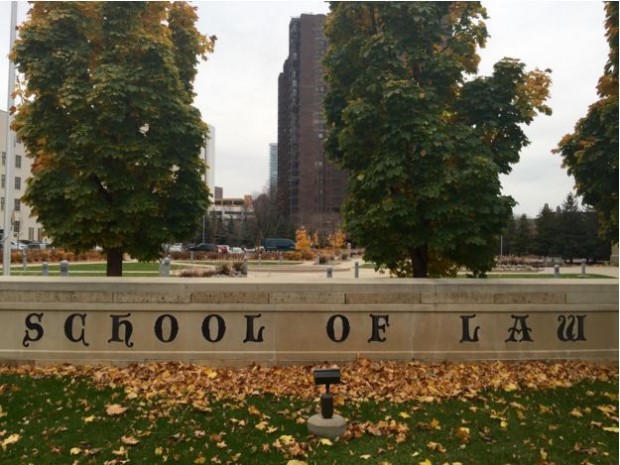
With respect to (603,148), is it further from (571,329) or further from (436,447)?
(436,447)

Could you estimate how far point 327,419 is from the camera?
4555mm

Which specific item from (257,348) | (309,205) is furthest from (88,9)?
(309,205)

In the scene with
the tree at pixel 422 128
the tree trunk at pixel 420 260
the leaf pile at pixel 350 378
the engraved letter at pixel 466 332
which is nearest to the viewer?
the leaf pile at pixel 350 378

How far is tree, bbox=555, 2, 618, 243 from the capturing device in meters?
7.34

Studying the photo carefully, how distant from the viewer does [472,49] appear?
877 centimetres

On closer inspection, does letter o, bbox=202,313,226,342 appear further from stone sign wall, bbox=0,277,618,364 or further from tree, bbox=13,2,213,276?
tree, bbox=13,2,213,276

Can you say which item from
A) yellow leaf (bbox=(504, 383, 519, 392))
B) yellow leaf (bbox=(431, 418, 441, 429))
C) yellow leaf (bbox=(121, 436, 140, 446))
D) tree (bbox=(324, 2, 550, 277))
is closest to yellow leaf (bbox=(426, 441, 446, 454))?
yellow leaf (bbox=(431, 418, 441, 429))

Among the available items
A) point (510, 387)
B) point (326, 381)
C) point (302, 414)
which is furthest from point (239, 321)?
point (510, 387)

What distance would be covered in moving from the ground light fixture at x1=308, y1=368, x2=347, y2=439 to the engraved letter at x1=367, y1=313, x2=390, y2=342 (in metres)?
2.12

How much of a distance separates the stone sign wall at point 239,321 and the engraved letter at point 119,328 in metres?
0.01

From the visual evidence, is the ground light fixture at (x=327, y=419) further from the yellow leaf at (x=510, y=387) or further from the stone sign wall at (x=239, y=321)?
the yellow leaf at (x=510, y=387)

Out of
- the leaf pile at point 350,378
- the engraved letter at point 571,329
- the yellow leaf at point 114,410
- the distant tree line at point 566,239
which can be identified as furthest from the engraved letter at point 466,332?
the distant tree line at point 566,239

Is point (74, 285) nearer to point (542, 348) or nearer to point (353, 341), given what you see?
point (353, 341)

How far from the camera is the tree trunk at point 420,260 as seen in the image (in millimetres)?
8625
